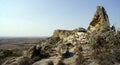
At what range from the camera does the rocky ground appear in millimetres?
20328

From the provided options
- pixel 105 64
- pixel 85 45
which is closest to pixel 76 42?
pixel 85 45

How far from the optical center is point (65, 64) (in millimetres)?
20797

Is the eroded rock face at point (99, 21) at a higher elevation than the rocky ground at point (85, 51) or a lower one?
higher

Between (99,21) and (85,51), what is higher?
(99,21)

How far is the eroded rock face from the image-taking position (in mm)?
26180

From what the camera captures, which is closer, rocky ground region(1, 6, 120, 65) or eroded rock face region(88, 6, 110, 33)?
rocky ground region(1, 6, 120, 65)

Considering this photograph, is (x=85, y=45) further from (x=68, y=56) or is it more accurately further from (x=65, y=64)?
(x=65, y=64)

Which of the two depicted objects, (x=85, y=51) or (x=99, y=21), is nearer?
(x=85, y=51)

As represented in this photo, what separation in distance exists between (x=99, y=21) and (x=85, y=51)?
7.08m

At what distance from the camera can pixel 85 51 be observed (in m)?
22.7

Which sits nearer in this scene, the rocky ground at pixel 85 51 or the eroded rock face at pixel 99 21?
the rocky ground at pixel 85 51

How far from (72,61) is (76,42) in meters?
4.88

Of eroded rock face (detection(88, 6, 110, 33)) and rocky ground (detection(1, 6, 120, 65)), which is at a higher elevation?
eroded rock face (detection(88, 6, 110, 33))

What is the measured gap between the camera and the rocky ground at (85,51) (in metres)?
20.3
